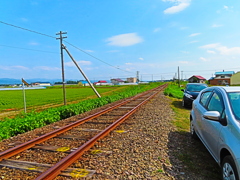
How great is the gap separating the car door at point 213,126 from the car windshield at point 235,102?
0.52ft

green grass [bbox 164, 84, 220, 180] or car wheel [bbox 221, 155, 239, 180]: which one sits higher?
car wheel [bbox 221, 155, 239, 180]

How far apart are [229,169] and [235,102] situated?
3.84 ft

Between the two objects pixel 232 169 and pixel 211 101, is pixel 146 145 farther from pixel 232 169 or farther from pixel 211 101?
pixel 232 169

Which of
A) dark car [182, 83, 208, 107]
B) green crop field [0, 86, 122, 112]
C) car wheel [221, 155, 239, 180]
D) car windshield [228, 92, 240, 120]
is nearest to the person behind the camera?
car wheel [221, 155, 239, 180]

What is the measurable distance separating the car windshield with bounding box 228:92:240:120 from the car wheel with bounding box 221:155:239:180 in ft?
2.15

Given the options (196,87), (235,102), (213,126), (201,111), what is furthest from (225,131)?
(196,87)

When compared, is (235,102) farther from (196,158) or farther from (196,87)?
(196,87)

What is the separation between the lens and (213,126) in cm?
328

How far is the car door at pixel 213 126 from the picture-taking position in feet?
10.2

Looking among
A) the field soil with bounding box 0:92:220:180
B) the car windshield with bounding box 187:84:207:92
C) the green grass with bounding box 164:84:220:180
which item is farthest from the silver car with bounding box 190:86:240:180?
the car windshield with bounding box 187:84:207:92

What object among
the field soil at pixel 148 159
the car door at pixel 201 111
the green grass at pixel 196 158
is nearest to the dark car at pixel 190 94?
the field soil at pixel 148 159

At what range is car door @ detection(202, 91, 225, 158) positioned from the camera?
10.2 feet

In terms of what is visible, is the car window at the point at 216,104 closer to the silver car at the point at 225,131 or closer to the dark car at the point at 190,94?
the silver car at the point at 225,131

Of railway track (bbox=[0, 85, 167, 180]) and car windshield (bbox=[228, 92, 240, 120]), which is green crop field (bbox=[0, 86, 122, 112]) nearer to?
railway track (bbox=[0, 85, 167, 180])
